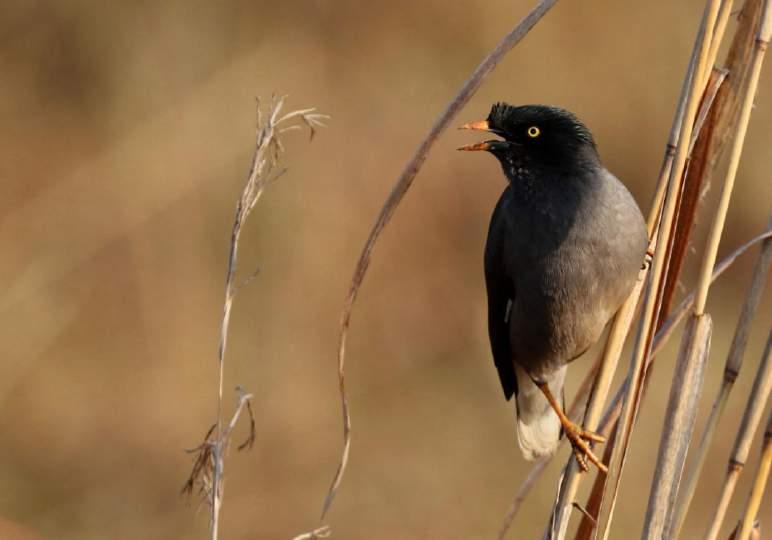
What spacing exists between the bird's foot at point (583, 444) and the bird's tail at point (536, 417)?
85 centimetres

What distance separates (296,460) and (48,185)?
2.52 m

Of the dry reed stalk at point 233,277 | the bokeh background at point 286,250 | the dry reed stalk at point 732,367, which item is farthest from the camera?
the bokeh background at point 286,250

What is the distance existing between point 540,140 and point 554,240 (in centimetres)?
37

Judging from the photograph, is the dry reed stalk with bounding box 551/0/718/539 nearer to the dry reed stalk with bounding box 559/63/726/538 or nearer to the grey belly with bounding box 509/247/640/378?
the dry reed stalk with bounding box 559/63/726/538

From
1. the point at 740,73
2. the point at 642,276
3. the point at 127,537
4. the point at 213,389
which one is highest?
the point at 740,73

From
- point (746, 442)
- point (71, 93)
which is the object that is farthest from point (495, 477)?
point (746, 442)

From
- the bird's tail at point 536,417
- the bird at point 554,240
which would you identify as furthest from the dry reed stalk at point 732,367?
the bird's tail at point 536,417

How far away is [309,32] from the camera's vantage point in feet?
30.9

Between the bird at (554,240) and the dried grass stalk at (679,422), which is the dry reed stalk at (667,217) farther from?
the bird at (554,240)

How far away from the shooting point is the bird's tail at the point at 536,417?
5.24m

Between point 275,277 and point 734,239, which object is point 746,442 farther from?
point 734,239

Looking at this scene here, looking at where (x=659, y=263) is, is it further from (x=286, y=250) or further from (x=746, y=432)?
(x=286, y=250)

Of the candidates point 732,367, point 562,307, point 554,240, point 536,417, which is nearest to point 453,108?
point 732,367

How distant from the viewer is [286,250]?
906cm
